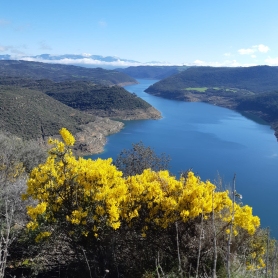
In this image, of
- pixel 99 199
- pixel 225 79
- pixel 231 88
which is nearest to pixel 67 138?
pixel 99 199

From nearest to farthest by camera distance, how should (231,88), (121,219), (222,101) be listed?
(121,219) → (222,101) → (231,88)

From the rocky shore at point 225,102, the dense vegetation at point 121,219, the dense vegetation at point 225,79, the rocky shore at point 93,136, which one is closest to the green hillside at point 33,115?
the rocky shore at point 93,136

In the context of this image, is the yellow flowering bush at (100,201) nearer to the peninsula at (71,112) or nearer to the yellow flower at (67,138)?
the yellow flower at (67,138)

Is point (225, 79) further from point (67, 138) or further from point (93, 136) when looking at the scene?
point (67, 138)

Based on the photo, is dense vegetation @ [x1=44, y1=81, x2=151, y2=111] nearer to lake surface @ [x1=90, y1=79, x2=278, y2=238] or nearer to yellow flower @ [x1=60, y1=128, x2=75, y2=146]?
lake surface @ [x1=90, y1=79, x2=278, y2=238]

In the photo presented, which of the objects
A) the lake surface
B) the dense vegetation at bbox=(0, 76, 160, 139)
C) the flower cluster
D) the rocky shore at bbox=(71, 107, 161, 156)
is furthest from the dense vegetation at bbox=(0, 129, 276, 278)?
the rocky shore at bbox=(71, 107, 161, 156)

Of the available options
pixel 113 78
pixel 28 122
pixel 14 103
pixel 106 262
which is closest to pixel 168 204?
pixel 106 262
